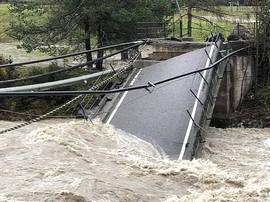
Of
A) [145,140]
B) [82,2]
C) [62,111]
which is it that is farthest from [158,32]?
[145,140]

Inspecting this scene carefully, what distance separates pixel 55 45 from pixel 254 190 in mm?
19249

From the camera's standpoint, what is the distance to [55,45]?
29203 mm

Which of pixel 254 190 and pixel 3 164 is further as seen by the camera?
pixel 3 164

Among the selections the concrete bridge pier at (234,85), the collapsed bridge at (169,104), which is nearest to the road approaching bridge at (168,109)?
the collapsed bridge at (169,104)

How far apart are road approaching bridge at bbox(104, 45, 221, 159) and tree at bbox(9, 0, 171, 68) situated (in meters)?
6.22

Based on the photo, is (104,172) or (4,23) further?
(4,23)

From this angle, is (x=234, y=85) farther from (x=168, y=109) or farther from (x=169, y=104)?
(x=168, y=109)

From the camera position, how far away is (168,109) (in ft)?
59.4

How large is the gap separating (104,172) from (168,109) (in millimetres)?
6059

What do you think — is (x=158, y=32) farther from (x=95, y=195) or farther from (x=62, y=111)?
(x=95, y=195)

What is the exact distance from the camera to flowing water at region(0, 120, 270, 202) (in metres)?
11.2

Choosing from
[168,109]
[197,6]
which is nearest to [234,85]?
[168,109]

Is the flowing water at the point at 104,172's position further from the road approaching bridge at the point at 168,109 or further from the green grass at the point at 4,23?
the green grass at the point at 4,23

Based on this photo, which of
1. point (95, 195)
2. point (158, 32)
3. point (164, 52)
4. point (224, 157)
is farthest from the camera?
point (158, 32)
